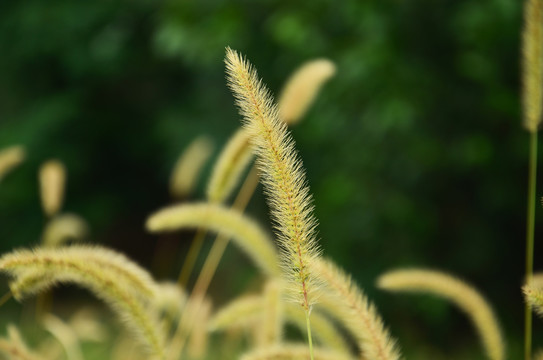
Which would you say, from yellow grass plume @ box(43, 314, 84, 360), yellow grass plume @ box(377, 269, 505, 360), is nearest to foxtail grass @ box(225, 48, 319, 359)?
yellow grass plume @ box(377, 269, 505, 360)

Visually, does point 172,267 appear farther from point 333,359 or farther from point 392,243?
point 333,359

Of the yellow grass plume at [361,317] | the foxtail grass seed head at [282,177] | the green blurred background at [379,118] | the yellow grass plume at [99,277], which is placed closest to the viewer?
the foxtail grass seed head at [282,177]

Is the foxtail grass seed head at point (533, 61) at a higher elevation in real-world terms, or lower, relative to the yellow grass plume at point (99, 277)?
higher

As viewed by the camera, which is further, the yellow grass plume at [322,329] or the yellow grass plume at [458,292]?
the yellow grass plume at [322,329]

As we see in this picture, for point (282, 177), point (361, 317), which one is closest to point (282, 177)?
point (282, 177)

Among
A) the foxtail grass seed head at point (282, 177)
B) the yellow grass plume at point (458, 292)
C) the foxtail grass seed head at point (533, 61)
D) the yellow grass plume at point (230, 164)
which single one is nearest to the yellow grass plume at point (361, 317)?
the foxtail grass seed head at point (282, 177)

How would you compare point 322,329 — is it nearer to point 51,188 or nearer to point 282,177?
point 282,177

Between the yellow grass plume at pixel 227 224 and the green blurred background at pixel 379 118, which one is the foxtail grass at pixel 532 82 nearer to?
the yellow grass plume at pixel 227 224
